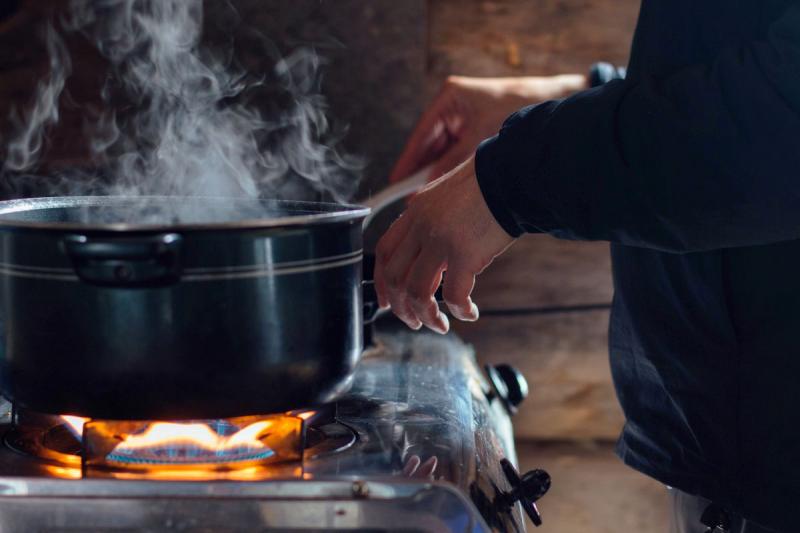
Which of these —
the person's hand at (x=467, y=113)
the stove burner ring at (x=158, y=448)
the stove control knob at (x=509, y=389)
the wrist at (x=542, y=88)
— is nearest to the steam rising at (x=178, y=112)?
the person's hand at (x=467, y=113)

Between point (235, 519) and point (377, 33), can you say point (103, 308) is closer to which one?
point (235, 519)

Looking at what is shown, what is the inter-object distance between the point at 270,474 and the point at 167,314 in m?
0.16

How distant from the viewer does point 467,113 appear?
4.30 feet

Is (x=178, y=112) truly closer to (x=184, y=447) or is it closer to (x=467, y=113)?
(x=467, y=113)

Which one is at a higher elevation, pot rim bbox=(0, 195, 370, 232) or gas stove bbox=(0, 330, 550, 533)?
pot rim bbox=(0, 195, 370, 232)

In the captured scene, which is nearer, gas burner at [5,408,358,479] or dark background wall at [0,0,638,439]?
gas burner at [5,408,358,479]

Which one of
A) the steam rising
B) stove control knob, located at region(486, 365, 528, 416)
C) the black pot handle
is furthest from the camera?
the steam rising

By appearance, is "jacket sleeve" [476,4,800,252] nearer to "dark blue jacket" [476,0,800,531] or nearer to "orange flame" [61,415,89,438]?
"dark blue jacket" [476,0,800,531]

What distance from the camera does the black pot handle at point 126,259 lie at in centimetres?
64

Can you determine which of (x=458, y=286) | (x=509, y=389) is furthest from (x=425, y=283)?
(x=509, y=389)

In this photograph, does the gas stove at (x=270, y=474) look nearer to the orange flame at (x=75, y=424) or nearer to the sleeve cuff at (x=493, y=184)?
the orange flame at (x=75, y=424)

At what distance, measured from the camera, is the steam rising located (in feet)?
5.10

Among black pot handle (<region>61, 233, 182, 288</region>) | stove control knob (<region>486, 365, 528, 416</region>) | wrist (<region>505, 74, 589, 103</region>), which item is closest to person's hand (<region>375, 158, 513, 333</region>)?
black pot handle (<region>61, 233, 182, 288</region>)

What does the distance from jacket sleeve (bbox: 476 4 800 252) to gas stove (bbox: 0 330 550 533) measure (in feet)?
0.78
